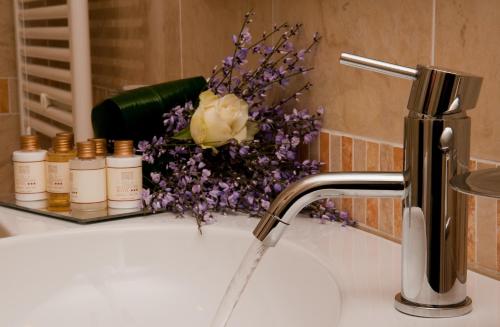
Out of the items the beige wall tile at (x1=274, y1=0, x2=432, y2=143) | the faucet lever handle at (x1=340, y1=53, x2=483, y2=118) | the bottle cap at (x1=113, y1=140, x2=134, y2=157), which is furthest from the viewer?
the bottle cap at (x1=113, y1=140, x2=134, y2=157)

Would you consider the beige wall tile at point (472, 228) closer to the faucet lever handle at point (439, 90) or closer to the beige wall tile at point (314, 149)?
the faucet lever handle at point (439, 90)

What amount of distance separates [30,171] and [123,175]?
156 mm

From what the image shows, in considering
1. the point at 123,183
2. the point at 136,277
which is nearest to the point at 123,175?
the point at 123,183

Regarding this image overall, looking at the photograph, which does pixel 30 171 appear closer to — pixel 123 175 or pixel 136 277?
pixel 123 175

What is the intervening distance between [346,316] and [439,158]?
153mm

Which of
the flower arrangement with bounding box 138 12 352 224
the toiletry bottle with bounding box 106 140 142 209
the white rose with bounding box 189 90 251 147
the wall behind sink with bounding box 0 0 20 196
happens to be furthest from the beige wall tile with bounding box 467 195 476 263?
the wall behind sink with bounding box 0 0 20 196

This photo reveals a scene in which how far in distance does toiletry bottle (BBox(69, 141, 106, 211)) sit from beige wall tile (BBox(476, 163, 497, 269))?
0.52 meters

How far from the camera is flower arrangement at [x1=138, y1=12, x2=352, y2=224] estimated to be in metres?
1.03

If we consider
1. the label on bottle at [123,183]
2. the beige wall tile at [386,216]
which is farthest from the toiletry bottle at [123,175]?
the beige wall tile at [386,216]

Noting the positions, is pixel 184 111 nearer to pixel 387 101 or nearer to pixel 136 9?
pixel 387 101

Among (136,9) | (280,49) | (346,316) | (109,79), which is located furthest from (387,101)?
(109,79)

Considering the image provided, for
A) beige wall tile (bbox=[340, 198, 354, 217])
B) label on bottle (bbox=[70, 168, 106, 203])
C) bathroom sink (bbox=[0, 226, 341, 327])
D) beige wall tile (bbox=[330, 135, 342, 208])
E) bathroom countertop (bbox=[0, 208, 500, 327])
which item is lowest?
bathroom sink (bbox=[0, 226, 341, 327])

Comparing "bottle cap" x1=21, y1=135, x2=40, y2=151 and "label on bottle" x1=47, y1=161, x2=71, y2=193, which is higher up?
"bottle cap" x1=21, y1=135, x2=40, y2=151

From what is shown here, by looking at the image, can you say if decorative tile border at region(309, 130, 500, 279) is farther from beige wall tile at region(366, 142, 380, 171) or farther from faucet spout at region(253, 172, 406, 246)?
faucet spout at region(253, 172, 406, 246)
